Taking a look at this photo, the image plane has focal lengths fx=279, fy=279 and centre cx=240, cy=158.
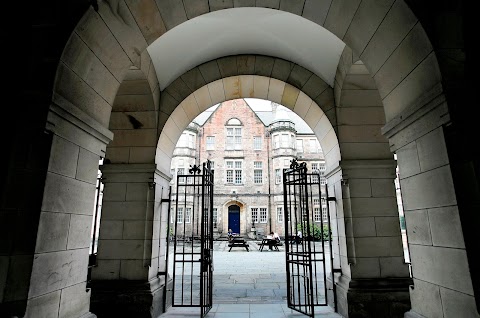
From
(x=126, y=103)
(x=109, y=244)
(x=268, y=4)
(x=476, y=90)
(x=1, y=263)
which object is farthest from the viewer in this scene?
(x=126, y=103)

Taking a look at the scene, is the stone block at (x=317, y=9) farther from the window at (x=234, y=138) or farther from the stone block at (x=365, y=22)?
the window at (x=234, y=138)

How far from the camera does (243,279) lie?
7.55m

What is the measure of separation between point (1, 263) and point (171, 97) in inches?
146

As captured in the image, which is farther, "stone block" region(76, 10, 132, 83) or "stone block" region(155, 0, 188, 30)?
"stone block" region(155, 0, 188, 30)

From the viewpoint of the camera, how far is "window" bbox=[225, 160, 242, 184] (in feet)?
85.5

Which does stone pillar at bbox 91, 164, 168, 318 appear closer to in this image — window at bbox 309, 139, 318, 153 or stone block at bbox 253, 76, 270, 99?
stone block at bbox 253, 76, 270, 99

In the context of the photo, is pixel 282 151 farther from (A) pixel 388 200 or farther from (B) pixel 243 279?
(A) pixel 388 200

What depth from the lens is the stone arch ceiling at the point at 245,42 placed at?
14.2 ft

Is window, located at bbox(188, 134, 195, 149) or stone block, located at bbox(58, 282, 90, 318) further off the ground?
window, located at bbox(188, 134, 195, 149)

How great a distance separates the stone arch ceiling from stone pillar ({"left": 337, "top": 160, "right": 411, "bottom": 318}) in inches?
72.1

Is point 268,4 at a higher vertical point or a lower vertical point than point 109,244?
higher

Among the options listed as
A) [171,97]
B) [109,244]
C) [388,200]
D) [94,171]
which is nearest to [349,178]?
[388,200]

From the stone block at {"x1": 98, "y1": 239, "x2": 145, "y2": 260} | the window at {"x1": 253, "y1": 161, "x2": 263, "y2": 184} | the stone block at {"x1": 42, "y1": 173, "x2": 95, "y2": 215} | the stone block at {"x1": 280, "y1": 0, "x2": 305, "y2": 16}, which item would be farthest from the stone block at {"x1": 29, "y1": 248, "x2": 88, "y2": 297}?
the window at {"x1": 253, "y1": 161, "x2": 263, "y2": 184}

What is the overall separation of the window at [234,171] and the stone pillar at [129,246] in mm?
21127
